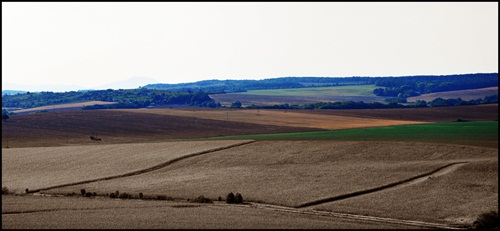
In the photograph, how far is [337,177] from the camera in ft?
156

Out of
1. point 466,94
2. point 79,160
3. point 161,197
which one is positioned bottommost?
point 161,197

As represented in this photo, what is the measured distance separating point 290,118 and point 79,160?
49537 mm

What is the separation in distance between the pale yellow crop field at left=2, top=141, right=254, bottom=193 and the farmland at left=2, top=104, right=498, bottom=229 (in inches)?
4.2

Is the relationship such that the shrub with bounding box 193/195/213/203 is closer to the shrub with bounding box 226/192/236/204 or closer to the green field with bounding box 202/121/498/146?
the shrub with bounding box 226/192/236/204

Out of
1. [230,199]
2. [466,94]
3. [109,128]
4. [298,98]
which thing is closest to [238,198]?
[230,199]

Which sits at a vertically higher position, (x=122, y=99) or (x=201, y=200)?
(x=122, y=99)

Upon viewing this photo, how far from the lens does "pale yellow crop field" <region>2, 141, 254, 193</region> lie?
52.9 metres

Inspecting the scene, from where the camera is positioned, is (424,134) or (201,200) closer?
(201,200)

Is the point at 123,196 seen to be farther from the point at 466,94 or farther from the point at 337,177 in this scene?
the point at 466,94

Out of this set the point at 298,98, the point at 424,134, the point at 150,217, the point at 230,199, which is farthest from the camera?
the point at 298,98

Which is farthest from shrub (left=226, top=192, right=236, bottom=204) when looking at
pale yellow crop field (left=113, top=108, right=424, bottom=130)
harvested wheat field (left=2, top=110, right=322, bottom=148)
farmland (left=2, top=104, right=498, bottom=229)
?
pale yellow crop field (left=113, top=108, right=424, bottom=130)

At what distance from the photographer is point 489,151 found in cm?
5225

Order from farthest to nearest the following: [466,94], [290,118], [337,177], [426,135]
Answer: [466,94] → [290,118] → [426,135] → [337,177]

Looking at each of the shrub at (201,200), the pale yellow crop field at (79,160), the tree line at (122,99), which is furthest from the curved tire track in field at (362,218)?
the tree line at (122,99)
